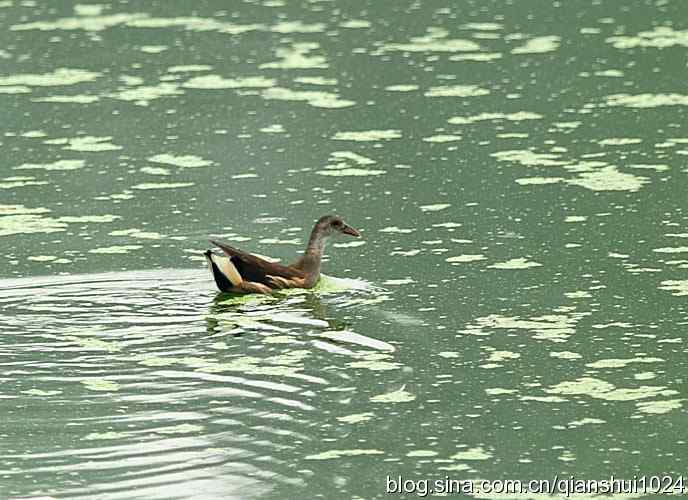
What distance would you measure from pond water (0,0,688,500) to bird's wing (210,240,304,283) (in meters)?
0.14

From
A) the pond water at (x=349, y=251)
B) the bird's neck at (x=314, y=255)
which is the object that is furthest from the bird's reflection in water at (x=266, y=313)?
the bird's neck at (x=314, y=255)

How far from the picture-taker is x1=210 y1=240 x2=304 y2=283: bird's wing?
817cm

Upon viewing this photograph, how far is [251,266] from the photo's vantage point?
323 inches

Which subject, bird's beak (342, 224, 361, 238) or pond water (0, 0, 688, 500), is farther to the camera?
bird's beak (342, 224, 361, 238)

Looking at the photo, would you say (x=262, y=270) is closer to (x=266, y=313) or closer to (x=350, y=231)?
(x=266, y=313)

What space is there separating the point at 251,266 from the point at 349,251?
3.38 feet

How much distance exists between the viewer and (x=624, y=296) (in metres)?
7.95

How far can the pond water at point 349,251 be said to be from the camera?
6234mm

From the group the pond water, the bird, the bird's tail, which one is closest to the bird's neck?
the bird

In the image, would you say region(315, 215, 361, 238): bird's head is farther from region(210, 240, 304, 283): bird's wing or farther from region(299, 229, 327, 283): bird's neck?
region(210, 240, 304, 283): bird's wing

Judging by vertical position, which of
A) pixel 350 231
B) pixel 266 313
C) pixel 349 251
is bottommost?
pixel 349 251

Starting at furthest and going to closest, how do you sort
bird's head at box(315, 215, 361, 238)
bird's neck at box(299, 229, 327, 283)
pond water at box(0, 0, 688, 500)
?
bird's head at box(315, 215, 361, 238), bird's neck at box(299, 229, 327, 283), pond water at box(0, 0, 688, 500)

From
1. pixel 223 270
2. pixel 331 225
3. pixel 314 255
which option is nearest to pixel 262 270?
pixel 223 270

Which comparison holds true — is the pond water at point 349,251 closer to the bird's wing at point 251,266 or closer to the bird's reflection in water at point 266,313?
the bird's reflection in water at point 266,313
